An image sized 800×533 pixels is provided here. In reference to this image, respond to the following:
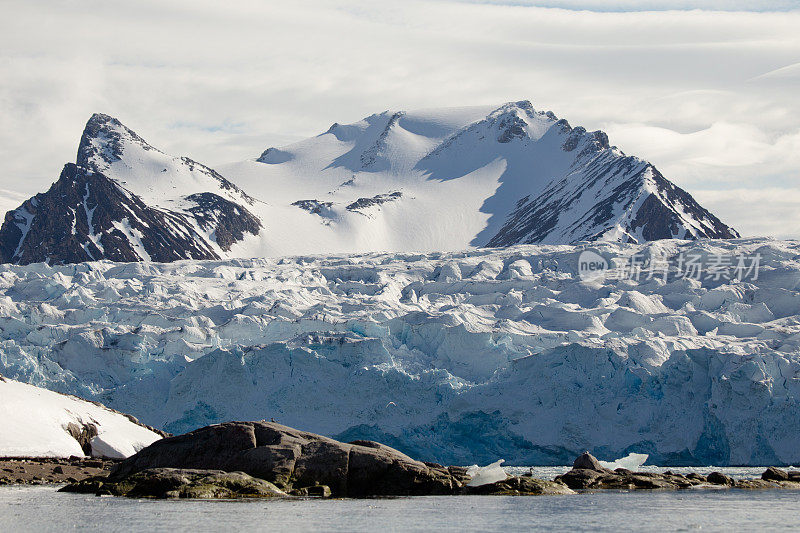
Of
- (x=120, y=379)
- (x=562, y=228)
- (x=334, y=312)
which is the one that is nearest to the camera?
(x=120, y=379)

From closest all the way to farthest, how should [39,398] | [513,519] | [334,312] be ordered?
[513,519], [39,398], [334,312]

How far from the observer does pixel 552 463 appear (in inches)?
2608

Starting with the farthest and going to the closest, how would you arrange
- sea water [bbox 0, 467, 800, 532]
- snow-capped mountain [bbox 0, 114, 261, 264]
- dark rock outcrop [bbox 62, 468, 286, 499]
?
snow-capped mountain [bbox 0, 114, 261, 264] < dark rock outcrop [bbox 62, 468, 286, 499] < sea water [bbox 0, 467, 800, 532]

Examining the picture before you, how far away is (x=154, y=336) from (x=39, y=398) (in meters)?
26.8

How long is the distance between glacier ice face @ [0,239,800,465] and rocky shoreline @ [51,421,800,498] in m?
25.3

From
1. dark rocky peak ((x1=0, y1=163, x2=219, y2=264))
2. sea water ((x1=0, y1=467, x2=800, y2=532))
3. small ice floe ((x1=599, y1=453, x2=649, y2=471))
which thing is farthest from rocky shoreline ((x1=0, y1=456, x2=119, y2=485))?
dark rocky peak ((x1=0, y1=163, x2=219, y2=264))

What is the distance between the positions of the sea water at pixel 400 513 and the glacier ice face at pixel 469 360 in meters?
23.7

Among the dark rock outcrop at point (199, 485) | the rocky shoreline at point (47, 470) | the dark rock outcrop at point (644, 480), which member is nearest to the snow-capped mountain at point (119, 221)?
the rocky shoreline at point (47, 470)

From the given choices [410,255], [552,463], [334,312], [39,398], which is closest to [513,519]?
[39,398]

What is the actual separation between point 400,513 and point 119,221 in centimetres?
15058

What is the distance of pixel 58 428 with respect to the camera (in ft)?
169

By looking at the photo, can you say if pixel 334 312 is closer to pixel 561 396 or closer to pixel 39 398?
pixel 561 396

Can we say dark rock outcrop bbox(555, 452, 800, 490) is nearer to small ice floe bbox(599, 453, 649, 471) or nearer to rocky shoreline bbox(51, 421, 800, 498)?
small ice floe bbox(599, 453, 649, 471)

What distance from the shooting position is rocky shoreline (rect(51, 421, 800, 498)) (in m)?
38.5
